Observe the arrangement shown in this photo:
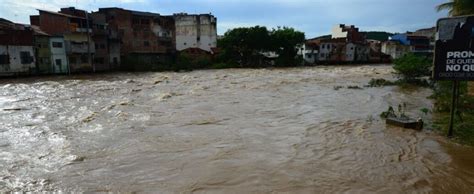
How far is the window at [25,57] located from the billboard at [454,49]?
116 ft

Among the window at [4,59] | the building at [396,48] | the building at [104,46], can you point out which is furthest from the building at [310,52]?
the window at [4,59]

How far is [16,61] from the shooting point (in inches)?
1283

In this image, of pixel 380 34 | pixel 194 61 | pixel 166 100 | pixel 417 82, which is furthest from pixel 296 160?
pixel 380 34

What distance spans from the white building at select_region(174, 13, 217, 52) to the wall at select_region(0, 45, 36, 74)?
30.5 m

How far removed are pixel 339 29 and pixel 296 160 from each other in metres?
75.1

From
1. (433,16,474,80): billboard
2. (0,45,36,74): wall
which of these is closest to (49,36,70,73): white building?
(0,45,36,74): wall

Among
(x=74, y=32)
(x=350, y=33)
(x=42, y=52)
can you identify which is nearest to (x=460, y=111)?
(x=42, y=52)

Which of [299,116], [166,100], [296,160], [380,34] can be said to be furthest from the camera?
[380,34]

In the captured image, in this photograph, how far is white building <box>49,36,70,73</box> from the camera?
36.3 meters

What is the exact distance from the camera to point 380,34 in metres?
87.6

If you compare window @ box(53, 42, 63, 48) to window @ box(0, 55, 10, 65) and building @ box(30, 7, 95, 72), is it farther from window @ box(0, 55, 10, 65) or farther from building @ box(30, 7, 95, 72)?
window @ box(0, 55, 10, 65)

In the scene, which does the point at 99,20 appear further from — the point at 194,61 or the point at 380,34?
the point at 380,34

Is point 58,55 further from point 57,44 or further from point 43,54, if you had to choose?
point 43,54

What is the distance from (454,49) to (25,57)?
35.9m
